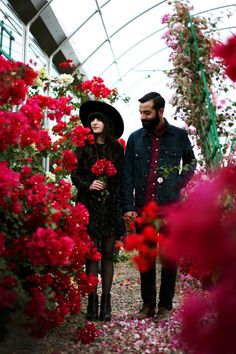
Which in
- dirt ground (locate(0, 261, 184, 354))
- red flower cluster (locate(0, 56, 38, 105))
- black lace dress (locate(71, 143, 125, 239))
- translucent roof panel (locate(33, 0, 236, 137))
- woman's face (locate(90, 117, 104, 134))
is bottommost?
dirt ground (locate(0, 261, 184, 354))

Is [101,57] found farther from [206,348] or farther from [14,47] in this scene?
[206,348]

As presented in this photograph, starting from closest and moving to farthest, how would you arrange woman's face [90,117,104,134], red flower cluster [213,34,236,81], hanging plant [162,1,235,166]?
1. red flower cluster [213,34,236,81]
2. hanging plant [162,1,235,166]
3. woman's face [90,117,104,134]

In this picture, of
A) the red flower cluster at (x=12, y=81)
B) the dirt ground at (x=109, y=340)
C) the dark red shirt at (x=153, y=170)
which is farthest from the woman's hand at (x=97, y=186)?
the red flower cluster at (x=12, y=81)

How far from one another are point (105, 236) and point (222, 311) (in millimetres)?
2490

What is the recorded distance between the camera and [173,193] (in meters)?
3.44

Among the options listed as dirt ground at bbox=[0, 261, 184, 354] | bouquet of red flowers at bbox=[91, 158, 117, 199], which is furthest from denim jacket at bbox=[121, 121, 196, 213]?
dirt ground at bbox=[0, 261, 184, 354]

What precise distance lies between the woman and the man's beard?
274 mm

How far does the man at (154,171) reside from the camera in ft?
11.3

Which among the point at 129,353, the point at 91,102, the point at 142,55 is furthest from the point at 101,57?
the point at 129,353

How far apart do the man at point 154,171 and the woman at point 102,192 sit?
0.09 metres

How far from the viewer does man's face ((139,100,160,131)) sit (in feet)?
11.3

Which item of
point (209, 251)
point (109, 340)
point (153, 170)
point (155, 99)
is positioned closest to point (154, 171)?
point (153, 170)

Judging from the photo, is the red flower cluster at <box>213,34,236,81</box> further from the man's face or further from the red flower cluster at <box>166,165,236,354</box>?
the man's face

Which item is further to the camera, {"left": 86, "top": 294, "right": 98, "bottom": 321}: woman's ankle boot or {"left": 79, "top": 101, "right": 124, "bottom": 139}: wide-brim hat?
{"left": 79, "top": 101, "right": 124, "bottom": 139}: wide-brim hat
